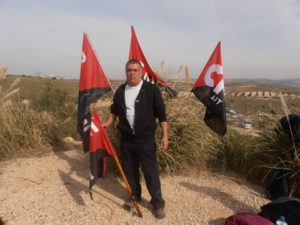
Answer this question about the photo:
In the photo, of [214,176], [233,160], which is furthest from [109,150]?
[233,160]

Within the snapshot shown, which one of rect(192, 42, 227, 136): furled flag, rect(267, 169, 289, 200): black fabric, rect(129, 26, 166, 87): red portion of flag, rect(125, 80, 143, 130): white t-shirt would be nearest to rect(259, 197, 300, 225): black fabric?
rect(267, 169, 289, 200): black fabric

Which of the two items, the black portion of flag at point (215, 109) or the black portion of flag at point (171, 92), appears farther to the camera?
the black portion of flag at point (171, 92)

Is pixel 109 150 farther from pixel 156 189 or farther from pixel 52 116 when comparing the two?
pixel 52 116

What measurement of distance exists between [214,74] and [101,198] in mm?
2485

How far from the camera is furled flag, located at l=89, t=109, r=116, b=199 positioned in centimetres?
434

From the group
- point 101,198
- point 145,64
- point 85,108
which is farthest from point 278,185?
point 85,108

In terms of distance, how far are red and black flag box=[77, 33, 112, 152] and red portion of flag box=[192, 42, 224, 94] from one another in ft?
4.71

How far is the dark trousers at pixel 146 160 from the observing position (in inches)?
167

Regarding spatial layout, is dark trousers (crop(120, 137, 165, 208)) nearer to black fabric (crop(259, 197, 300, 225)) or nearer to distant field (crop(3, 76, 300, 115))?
black fabric (crop(259, 197, 300, 225))

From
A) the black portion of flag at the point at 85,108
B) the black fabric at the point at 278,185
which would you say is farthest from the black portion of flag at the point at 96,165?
the black fabric at the point at 278,185

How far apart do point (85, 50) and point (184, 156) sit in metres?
2.32

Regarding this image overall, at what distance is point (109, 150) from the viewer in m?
4.41

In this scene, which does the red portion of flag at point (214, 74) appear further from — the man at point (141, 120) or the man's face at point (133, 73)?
the man's face at point (133, 73)

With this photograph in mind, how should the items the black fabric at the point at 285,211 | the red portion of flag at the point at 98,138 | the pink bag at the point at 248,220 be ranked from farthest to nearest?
the red portion of flag at the point at 98,138 → the black fabric at the point at 285,211 → the pink bag at the point at 248,220
